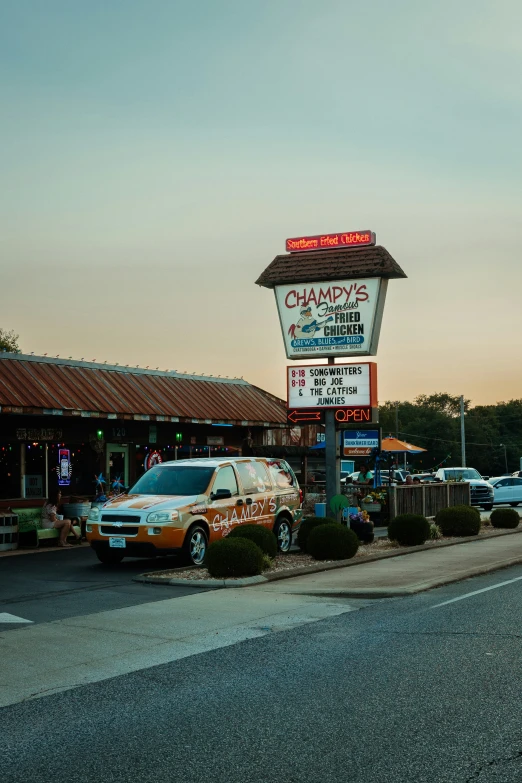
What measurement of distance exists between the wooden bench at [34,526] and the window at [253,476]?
5465mm

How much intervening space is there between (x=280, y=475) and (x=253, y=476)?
1271 millimetres

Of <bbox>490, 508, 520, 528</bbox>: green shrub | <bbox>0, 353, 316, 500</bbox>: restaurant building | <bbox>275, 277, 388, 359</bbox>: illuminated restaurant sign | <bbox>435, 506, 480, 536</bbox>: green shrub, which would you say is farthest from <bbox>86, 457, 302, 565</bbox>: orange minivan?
<bbox>490, 508, 520, 528</bbox>: green shrub

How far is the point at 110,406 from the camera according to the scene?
24406 millimetres

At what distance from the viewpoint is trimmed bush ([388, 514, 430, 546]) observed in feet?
66.4

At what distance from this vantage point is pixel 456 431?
129 metres

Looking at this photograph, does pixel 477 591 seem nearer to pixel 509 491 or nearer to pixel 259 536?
pixel 259 536

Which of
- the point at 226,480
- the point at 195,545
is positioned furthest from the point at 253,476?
the point at 195,545

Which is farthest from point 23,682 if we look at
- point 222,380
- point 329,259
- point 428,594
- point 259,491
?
point 222,380

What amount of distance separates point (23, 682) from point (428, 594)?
6.81 metres

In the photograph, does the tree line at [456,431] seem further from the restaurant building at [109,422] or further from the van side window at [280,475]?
the van side window at [280,475]

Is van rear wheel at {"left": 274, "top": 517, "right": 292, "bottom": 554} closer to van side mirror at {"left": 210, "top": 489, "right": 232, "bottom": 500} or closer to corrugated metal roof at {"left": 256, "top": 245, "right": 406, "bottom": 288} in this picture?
van side mirror at {"left": 210, "top": 489, "right": 232, "bottom": 500}

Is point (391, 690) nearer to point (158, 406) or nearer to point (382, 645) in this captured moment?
point (382, 645)

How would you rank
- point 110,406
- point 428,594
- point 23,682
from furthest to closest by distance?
point 110,406 → point 428,594 → point 23,682

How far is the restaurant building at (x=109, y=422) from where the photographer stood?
23.6m
